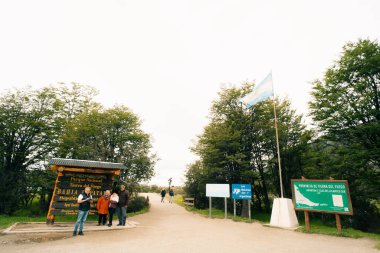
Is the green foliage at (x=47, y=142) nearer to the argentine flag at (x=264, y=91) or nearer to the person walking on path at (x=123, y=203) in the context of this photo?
the person walking on path at (x=123, y=203)

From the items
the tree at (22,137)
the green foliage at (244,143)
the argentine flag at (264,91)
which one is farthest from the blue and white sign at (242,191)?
the tree at (22,137)

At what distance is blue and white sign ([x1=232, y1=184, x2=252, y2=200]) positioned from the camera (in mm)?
13163

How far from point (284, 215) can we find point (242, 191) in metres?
3.72

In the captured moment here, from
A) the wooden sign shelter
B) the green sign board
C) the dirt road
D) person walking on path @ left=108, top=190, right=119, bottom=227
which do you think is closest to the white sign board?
the green sign board

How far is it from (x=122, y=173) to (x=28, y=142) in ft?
29.4

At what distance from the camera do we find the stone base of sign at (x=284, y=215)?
31.7ft

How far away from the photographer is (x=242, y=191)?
527 inches

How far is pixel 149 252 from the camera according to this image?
5.60 metres

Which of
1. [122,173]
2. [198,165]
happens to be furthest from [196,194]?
[122,173]

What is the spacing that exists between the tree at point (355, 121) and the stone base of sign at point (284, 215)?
23.5ft

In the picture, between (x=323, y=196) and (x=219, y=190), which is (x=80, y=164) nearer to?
(x=219, y=190)

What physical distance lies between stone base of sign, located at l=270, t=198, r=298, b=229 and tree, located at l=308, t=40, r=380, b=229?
7.15 m

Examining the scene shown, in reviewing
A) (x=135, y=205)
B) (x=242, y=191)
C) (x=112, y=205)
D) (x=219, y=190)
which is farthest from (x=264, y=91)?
(x=135, y=205)

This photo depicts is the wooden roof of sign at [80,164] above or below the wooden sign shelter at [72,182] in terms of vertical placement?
above
